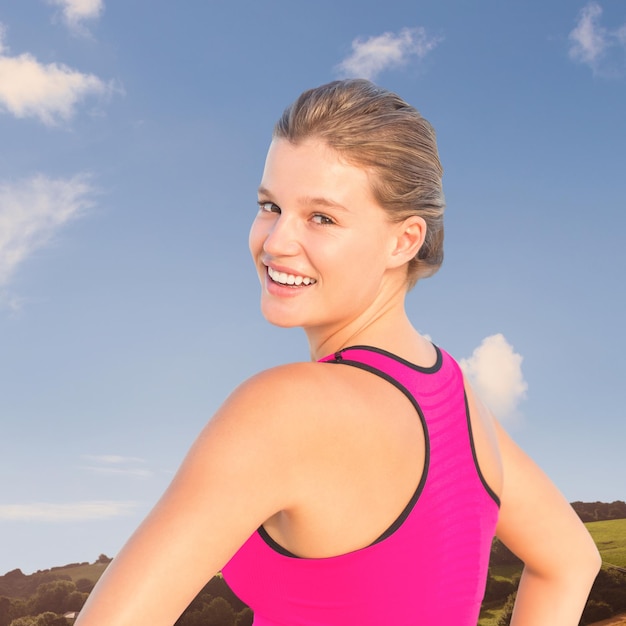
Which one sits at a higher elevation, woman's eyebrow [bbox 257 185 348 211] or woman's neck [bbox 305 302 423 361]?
woman's eyebrow [bbox 257 185 348 211]

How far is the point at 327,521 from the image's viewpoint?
1450mm

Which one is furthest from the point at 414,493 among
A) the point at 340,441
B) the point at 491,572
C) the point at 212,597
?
the point at 491,572

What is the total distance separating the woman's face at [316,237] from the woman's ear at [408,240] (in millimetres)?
27

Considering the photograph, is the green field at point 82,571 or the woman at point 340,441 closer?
the woman at point 340,441

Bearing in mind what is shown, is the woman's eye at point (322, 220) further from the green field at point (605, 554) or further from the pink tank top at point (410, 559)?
the green field at point (605, 554)

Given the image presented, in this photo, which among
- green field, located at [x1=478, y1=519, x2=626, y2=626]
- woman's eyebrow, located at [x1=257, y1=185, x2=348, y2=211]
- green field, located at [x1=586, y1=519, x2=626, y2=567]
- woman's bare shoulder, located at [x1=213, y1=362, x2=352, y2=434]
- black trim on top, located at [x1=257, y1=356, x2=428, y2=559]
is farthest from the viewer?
green field, located at [x1=586, y1=519, x2=626, y2=567]

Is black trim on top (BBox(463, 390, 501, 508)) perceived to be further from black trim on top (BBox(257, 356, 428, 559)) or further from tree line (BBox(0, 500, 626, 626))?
tree line (BBox(0, 500, 626, 626))

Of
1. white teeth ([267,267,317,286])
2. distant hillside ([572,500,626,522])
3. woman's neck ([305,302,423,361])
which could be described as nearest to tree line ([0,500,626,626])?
distant hillside ([572,500,626,522])

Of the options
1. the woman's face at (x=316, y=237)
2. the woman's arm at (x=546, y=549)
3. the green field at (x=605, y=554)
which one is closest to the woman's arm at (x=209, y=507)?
the woman's face at (x=316, y=237)

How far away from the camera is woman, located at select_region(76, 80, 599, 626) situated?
1.30m

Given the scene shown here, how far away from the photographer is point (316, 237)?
171cm

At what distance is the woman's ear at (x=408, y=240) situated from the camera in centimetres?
182

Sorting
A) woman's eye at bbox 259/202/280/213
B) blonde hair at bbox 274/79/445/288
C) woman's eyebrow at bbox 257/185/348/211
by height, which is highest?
blonde hair at bbox 274/79/445/288

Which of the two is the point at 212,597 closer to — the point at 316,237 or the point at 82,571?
the point at 82,571
